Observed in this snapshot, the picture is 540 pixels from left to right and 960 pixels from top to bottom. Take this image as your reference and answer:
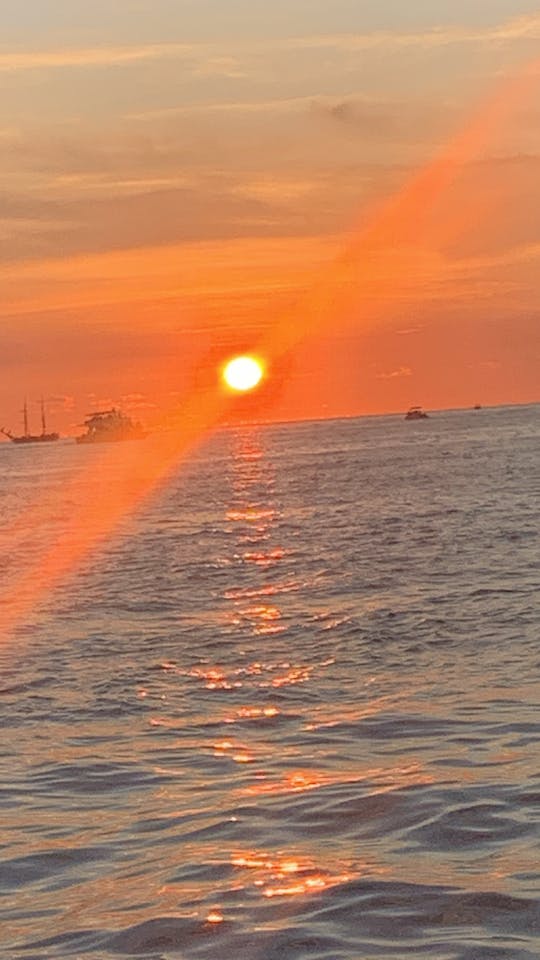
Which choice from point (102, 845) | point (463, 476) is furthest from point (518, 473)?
point (102, 845)

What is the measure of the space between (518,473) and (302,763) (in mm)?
67075

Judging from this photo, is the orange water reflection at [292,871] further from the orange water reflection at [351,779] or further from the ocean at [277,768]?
the orange water reflection at [351,779]

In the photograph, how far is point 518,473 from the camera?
79.2m

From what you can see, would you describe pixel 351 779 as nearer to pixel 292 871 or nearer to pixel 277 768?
pixel 277 768

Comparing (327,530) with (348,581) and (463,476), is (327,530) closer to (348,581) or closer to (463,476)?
(348,581)

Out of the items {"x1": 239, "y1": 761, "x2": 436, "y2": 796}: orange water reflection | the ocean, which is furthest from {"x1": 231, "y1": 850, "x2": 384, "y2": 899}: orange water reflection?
{"x1": 239, "y1": 761, "x2": 436, "y2": 796}: orange water reflection

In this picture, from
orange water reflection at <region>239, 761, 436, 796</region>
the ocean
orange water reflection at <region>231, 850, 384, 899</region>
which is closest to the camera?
the ocean

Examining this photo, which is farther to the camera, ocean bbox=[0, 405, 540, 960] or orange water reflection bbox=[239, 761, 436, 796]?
orange water reflection bbox=[239, 761, 436, 796]

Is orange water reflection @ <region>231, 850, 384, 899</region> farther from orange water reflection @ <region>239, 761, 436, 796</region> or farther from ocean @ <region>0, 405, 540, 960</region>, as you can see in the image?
orange water reflection @ <region>239, 761, 436, 796</region>

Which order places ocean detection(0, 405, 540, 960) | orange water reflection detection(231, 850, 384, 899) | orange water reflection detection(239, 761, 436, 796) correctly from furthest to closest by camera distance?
orange water reflection detection(239, 761, 436, 796), orange water reflection detection(231, 850, 384, 899), ocean detection(0, 405, 540, 960)

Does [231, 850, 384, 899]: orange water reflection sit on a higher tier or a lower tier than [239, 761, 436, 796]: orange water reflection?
lower

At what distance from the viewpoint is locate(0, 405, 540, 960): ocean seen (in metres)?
8.93

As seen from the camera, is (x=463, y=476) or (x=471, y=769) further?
(x=463, y=476)

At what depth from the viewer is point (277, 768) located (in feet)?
43.4
